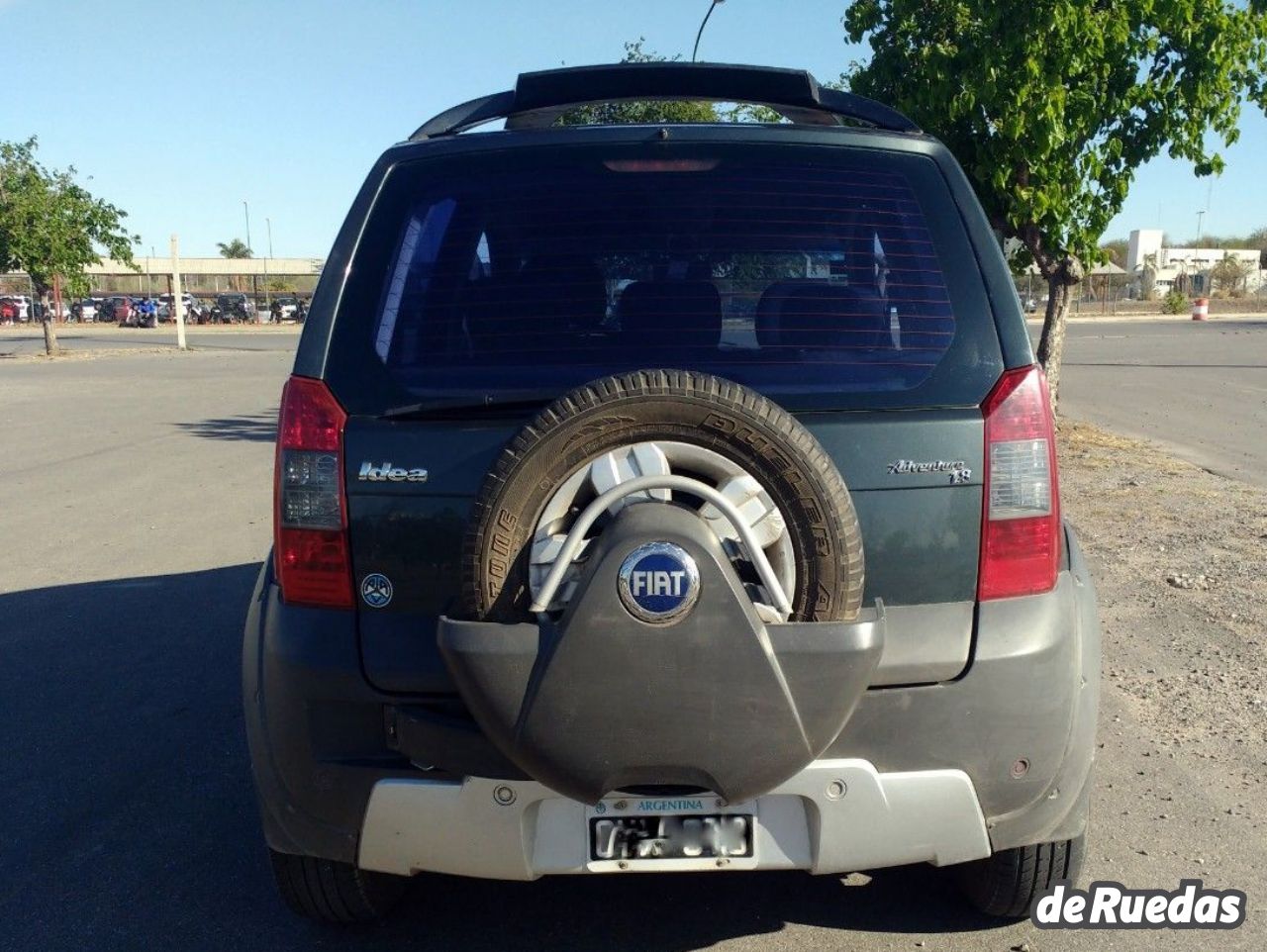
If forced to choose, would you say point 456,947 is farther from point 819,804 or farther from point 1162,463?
point 1162,463

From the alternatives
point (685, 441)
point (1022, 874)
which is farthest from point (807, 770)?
point (1022, 874)

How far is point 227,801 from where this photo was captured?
4156 millimetres

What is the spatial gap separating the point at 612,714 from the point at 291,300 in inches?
2973

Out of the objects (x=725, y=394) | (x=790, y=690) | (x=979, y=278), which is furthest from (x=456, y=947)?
(x=979, y=278)

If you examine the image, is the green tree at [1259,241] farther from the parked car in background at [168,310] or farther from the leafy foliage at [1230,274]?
the parked car in background at [168,310]

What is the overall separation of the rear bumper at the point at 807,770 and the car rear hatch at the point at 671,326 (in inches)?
3.3

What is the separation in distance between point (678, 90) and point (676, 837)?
1986mm

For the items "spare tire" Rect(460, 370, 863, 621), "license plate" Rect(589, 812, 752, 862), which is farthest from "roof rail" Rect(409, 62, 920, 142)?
"license plate" Rect(589, 812, 752, 862)

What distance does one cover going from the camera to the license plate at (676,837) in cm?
264

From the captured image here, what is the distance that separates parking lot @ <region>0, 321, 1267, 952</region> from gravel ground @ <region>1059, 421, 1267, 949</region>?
0.01 m

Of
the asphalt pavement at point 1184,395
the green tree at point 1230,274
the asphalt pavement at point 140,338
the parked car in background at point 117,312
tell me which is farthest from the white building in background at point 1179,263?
the parked car in background at point 117,312

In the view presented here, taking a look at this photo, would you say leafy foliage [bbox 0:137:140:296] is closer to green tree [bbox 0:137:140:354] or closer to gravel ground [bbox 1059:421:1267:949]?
green tree [bbox 0:137:140:354]

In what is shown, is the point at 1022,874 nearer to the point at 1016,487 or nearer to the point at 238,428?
the point at 1016,487

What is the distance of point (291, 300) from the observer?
7412 centimetres
